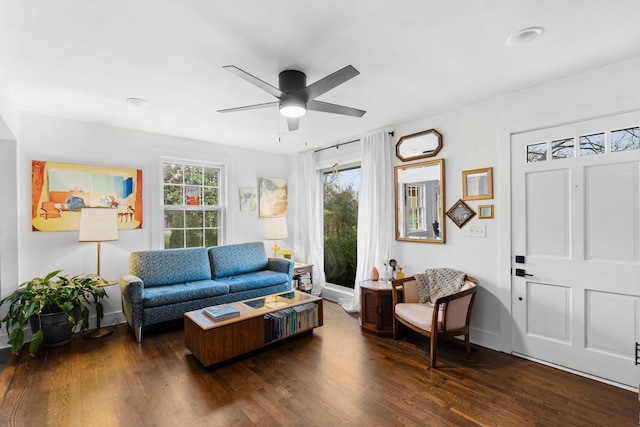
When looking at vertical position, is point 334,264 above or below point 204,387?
above

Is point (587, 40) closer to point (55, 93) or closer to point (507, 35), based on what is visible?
point (507, 35)

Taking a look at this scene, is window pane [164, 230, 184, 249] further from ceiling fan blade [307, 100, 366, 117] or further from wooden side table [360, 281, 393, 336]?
ceiling fan blade [307, 100, 366, 117]

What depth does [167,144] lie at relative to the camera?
13.8 ft

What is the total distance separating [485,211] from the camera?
304 centimetres

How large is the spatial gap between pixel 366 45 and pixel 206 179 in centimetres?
340

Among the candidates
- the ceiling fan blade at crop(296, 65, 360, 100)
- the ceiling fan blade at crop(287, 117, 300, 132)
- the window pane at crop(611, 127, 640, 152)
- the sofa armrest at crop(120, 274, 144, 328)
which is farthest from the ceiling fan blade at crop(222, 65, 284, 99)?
the window pane at crop(611, 127, 640, 152)

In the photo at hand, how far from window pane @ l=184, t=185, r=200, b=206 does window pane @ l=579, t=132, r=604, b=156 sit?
449 cm

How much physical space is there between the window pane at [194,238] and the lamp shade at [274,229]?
38.6 inches

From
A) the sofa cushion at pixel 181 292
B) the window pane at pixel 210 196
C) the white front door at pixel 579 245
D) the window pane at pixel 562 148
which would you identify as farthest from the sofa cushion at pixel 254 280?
the window pane at pixel 562 148

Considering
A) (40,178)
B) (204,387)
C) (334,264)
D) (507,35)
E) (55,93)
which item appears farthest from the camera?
(334,264)

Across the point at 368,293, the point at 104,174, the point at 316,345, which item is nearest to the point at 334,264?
the point at 368,293

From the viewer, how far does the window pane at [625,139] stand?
2.29m

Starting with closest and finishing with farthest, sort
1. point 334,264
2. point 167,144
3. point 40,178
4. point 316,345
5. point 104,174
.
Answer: point 316,345 → point 40,178 → point 104,174 → point 167,144 → point 334,264

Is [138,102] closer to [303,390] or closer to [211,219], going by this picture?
[211,219]
